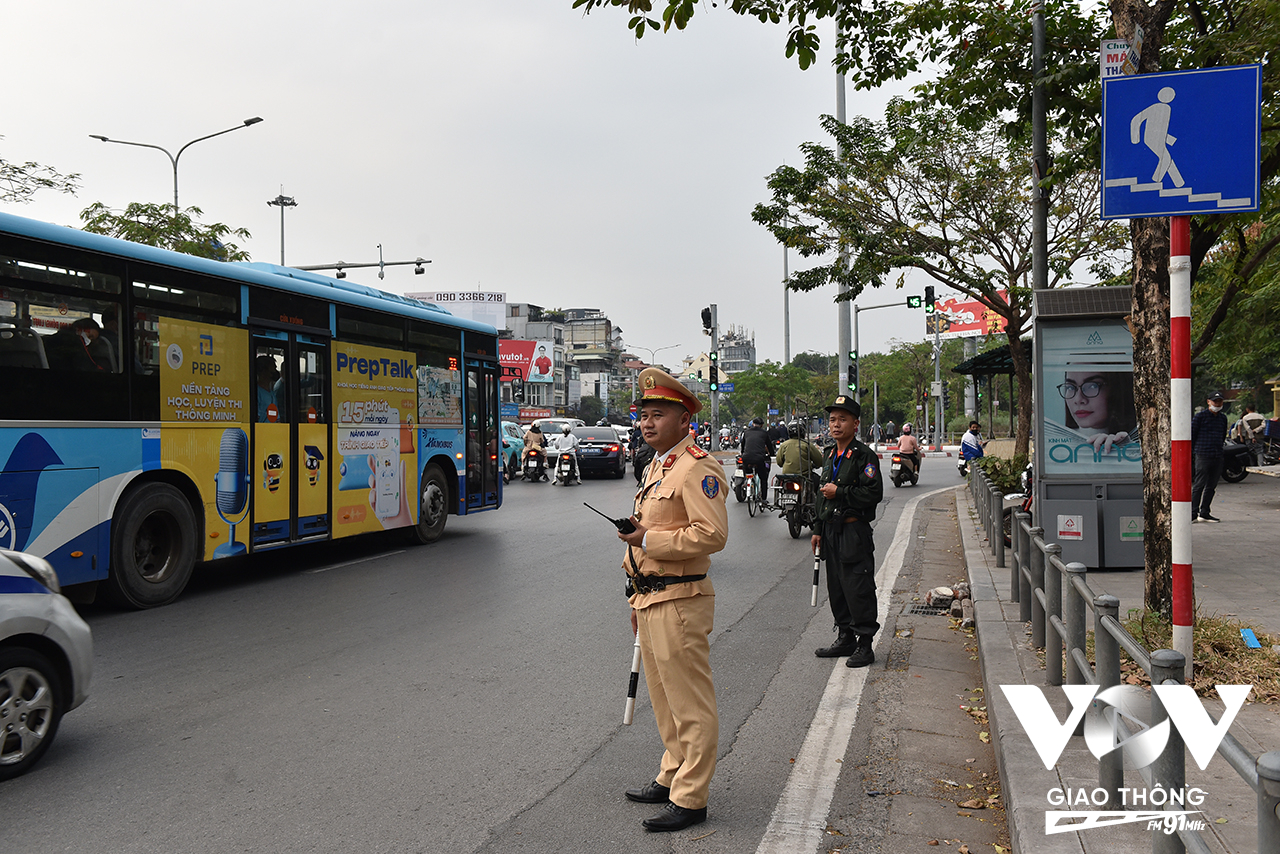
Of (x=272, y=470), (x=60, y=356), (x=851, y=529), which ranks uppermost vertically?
(x=60, y=356)

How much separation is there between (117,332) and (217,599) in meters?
2.58

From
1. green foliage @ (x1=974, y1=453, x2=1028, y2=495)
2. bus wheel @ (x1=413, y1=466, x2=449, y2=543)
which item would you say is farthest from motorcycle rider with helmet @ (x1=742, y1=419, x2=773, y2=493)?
bus wheel @ (x1=413, y1=466, x2=449, y2=543)

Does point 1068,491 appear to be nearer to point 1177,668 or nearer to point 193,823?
point 1177,668

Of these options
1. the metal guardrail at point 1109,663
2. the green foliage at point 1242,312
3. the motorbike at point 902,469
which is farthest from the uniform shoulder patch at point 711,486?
the motorbike at point 902,469

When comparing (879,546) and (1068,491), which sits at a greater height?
(1068,491)

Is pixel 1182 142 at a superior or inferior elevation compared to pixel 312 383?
superior

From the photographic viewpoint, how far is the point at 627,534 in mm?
3975

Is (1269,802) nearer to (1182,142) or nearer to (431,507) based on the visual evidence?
(1182,142)

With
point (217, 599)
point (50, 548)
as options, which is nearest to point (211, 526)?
point (217, 599)

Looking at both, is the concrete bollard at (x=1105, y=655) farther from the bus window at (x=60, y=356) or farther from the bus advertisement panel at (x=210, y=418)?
the bus advertisement panel at (x=210, y=418)

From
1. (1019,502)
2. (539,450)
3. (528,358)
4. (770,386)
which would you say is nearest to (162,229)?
(539,450)

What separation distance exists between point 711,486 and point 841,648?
3530 mm

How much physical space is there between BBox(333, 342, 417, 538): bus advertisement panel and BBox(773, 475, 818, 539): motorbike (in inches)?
203

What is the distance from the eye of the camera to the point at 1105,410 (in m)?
10.2
